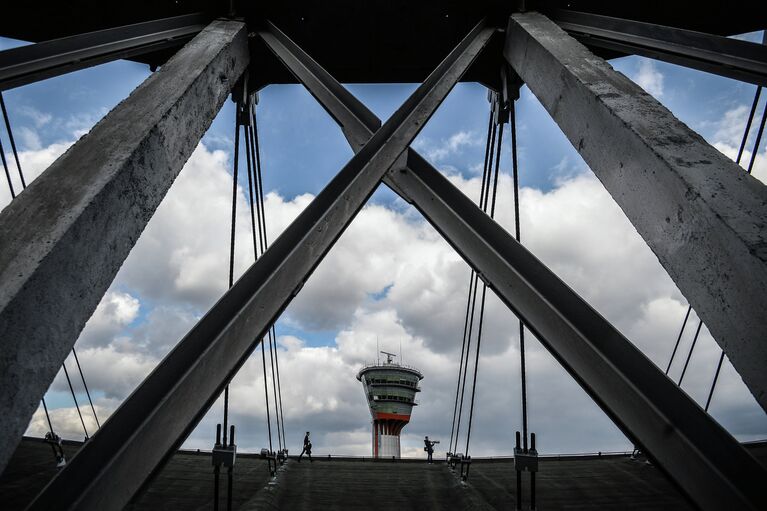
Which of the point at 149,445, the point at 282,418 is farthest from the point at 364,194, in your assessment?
the point at 282,418

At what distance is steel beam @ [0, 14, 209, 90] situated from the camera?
3283mm

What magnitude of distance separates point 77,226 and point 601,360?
112 inches

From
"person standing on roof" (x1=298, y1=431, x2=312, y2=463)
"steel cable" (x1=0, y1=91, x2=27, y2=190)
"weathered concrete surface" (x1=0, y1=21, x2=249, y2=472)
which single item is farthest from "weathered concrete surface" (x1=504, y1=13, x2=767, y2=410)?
"person standing on roof" (x1=298, y1=431, x2=312, y2=463)

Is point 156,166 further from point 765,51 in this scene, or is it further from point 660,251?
point 765,51

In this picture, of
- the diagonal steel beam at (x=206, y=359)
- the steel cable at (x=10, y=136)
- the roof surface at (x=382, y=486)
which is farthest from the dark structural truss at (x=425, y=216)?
the roof surface at (x=382, y=486)

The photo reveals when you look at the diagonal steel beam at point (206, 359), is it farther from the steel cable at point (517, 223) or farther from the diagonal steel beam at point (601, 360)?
the steel cable at point (517, 223)

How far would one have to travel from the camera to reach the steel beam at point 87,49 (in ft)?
10.8

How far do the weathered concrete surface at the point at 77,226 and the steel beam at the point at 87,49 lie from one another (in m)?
0.75

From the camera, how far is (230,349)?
90.4 inches

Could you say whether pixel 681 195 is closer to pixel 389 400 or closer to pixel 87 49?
pixel 87 49

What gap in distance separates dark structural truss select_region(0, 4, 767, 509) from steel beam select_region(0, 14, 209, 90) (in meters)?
0.02

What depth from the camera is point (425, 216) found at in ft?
11.8

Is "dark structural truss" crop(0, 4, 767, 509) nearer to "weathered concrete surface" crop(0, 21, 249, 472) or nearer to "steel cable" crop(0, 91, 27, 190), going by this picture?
"weathered concrete surface" crop(0, 21, 249, 472)

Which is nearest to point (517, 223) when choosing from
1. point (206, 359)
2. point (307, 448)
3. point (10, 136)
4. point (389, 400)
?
point (206, 359)
